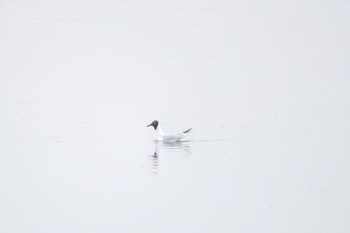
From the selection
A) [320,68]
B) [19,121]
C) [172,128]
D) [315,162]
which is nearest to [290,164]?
[315,162]

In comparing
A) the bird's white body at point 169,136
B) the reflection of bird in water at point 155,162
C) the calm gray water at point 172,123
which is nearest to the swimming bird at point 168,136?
the bird's white body at point 169,136

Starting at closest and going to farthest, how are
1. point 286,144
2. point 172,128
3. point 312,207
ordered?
1. point 312,207
2. point 286,144
3. point 172,128

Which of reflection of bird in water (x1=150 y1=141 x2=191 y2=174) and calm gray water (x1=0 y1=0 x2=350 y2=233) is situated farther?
reflection of bird in water (x1=150 y1=141 x2=191 y2=174)

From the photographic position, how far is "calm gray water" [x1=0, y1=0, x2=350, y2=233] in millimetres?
17172

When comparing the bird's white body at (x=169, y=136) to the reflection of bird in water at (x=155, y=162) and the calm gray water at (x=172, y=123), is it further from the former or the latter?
the reflection of bird in water at (x=155, y=162)

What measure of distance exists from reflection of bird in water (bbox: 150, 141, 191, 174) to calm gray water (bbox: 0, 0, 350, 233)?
9 cm

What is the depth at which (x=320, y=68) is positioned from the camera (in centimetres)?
3300

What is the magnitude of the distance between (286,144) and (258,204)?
196 inches

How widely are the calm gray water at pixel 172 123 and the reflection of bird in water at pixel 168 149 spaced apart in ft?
0.29

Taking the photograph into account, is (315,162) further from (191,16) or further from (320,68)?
(191,16)

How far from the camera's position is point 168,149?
22281 millimetres

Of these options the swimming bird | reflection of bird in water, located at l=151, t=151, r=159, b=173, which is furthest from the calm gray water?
the swimming bird

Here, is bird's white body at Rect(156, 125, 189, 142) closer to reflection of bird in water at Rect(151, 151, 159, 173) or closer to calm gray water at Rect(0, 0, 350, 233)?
calm gray water at Rect(0, 0, 350, 233)

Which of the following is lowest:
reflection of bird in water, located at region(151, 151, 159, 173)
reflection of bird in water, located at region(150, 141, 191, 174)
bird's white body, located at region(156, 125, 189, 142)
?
reflection of bird in water, located at region(151, 151, 159, 173)
